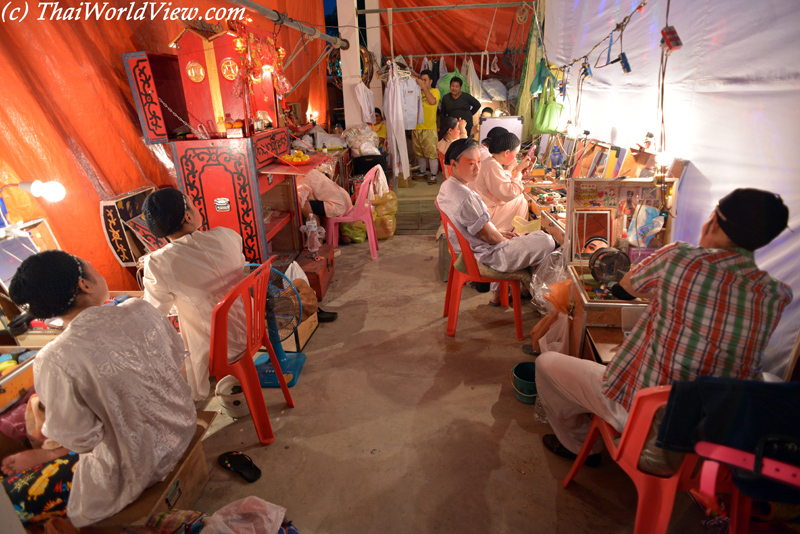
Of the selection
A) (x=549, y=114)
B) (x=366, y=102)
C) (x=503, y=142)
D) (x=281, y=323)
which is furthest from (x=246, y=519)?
(x=366, y=102)

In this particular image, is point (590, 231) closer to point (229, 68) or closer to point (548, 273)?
point (548, 273)

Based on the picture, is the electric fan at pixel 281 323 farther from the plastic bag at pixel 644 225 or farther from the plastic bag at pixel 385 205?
the plastic bag at pixel 385 205

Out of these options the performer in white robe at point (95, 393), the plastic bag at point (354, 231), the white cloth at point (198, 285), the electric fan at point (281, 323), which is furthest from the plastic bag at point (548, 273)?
the plastic bag at point (354, 231)

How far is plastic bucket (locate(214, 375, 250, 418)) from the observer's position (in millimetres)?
2734

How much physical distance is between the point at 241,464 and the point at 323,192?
10.8 feet

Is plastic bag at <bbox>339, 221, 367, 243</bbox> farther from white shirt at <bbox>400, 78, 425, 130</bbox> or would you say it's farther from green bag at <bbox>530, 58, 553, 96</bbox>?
green bag at <bbox>530, 58, 553, 96</bbox>

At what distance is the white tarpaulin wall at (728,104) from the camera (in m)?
1.86

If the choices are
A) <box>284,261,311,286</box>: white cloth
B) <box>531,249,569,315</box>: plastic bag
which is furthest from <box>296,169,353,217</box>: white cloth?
<box>531,249,569,315</box>: plastic bag

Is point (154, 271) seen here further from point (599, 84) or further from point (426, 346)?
point (599, 84)

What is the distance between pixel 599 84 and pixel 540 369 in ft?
11.2

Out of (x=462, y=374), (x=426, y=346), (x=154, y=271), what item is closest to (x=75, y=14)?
(x=154, y=271)

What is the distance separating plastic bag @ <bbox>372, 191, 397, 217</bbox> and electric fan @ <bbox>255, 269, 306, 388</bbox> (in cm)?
304

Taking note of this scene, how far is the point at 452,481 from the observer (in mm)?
2217

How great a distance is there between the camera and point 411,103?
25.0ft
